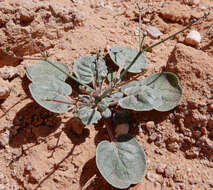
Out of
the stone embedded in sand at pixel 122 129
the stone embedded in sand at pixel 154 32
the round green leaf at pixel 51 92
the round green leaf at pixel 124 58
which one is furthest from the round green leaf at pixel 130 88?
Result: the stone embedded in sand at pixel 154 32

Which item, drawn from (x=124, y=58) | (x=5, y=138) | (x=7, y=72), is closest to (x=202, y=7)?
(x=124, y=58)

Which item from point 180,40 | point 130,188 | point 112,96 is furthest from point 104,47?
point 130,188

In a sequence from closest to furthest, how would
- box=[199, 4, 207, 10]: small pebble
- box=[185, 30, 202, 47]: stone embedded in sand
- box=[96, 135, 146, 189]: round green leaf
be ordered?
box=[96, 135, 146, 189]: round green leaf < box=[185, 30, 202, 47]: stone embedded in sand < box=[199, 4, 207, 10]: small pebble

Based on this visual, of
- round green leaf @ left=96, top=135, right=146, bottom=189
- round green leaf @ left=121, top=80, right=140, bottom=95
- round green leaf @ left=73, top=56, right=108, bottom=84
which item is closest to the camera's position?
round green leaf @ left=96, top=135, right=146, bottom=189

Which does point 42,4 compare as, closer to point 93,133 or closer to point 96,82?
point 96,82

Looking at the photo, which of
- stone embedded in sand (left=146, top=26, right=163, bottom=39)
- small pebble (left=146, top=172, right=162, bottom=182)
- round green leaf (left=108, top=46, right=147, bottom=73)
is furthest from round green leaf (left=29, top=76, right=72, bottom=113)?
stone embedded in sand (left=146, top=26, right=163, bottom=39)

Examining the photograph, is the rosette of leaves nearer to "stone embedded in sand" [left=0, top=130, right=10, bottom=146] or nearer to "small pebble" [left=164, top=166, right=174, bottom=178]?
"small pebble" [left=164, top=166, right=174, bottom=178]
